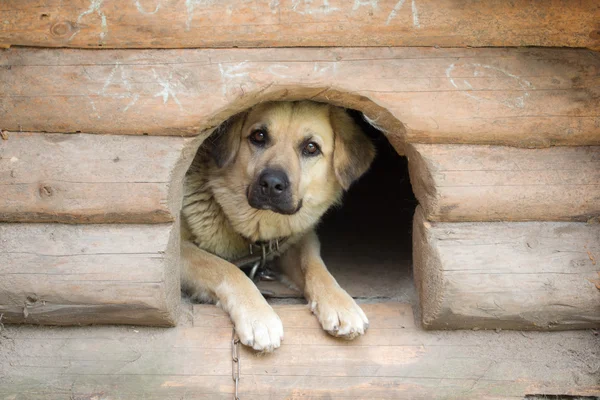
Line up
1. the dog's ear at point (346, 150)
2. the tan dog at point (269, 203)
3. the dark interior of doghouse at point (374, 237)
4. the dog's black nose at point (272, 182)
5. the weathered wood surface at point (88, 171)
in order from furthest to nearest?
1. the dark interior of doghouse at point (374, 237)
2. the dog's ear at point (346, 150)
3. the dog's black nose at point (272, 182)
4. the tan dog at point (269, 203)
5. the weathered wood surface at point (88, 171)

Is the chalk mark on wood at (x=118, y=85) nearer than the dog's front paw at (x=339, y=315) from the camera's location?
Yes

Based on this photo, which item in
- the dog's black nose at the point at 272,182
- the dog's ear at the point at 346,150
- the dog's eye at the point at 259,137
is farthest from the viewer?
the dog's ear at the point at 346,150

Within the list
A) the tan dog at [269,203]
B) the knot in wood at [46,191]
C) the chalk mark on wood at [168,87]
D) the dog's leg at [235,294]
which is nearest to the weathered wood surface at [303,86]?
the chalk mark on wood at [168,87]

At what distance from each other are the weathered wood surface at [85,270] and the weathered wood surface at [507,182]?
1.33 m

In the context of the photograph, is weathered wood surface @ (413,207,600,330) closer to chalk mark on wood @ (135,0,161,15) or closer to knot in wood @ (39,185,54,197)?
chalk mark on wood @ (135,0,161,15)

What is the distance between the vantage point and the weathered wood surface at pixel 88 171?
297 cm

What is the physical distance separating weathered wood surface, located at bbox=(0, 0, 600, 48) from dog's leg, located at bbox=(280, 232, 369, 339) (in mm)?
1326

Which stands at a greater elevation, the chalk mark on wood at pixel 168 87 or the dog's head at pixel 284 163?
the chalk mark on wood at pixel 168 87

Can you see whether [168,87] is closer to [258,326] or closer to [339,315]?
[258,326]

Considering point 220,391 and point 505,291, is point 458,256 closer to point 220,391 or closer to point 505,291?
point 505,291

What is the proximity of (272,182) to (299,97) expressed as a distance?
49 cm

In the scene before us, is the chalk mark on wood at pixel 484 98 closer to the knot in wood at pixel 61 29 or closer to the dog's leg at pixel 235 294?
the dog's leg at pixel 235 294

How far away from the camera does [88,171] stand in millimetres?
2973

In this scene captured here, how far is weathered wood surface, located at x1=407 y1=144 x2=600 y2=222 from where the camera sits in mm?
3055
